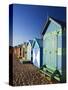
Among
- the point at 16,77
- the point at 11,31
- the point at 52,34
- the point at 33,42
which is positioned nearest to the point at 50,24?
the point at 52,34

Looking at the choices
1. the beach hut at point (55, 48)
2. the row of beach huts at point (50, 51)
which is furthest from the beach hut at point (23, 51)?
the beach hut at point (55, 48)

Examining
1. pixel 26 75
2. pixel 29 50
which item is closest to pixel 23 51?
pixel 29 50

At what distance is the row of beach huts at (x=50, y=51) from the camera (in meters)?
1.66

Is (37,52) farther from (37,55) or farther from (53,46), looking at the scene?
(53,46)

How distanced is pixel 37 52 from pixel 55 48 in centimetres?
14

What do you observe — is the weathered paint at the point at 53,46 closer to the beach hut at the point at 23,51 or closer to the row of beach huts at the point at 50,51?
the row of beach huts at the point at 50,51

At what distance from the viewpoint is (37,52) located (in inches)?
66.1

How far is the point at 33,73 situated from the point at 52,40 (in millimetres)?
279

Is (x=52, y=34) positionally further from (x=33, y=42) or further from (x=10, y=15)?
(x=10, y=15)

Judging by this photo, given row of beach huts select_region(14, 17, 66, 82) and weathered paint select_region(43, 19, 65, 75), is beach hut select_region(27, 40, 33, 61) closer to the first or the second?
row of beach huts select_region(14, 17, 66, 82)

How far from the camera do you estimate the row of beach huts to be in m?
1.66

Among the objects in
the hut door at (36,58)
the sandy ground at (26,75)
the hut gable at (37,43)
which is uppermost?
the hut gable at (37,43)

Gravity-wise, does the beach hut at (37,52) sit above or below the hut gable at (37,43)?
below

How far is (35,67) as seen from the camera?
1673mm
